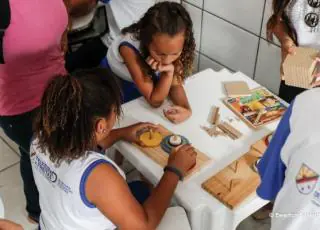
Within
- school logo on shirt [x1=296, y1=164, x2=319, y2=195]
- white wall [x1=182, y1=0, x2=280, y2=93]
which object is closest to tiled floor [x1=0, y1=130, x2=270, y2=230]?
white wall [x1=182, y1=0, x2=280, y2=93]

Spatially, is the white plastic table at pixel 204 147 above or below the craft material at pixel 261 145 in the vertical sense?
below

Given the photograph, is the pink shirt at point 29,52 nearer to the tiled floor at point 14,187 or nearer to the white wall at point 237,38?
the tiled floor at point 14,187

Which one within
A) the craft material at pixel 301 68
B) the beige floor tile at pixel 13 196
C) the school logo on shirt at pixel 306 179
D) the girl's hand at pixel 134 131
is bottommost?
the beige floor tile at pixel 13 196

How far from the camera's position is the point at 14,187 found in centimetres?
189

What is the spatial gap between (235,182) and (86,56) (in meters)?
0.91

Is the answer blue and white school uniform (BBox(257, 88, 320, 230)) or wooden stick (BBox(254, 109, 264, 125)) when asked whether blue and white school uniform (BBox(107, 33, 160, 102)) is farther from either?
blue and white school uniform (BBox(257, 88, 320, 230))

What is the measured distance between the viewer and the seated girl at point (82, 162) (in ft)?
3.48

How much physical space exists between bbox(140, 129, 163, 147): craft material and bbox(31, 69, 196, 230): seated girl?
22cm

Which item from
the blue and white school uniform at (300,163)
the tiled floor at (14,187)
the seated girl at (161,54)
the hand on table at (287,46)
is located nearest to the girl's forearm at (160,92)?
the seated girl at (161,54)

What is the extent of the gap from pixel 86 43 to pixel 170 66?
0.57 metres

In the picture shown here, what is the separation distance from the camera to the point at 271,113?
146 centimetres

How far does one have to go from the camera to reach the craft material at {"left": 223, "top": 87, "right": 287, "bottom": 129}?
143 centimetres

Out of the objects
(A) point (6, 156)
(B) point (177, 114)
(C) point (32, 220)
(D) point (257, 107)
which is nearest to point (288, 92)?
(D) point (257, 107)

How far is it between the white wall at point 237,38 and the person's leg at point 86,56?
0.48 metres
